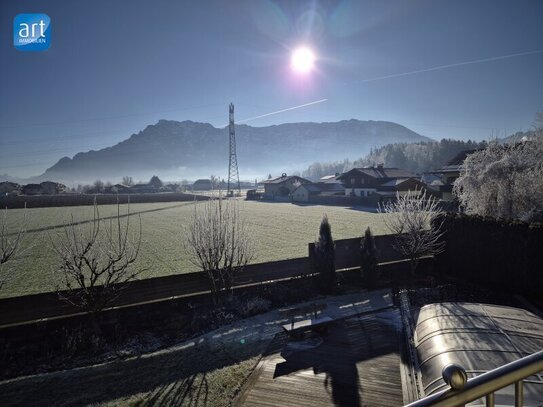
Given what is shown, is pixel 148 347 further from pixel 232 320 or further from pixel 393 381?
pixel 393 381

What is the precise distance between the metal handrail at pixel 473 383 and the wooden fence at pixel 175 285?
14.2m

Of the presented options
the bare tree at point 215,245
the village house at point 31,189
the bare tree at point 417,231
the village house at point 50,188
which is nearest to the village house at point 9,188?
the village house at point 31,189

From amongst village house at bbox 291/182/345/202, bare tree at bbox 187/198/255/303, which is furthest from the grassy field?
village house at bbox 291/182/345/202

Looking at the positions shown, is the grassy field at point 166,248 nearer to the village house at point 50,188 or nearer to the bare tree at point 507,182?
the bare tree at point 507,182

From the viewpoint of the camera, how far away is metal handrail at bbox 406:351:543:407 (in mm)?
1707

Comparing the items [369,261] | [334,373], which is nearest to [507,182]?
[369,261]

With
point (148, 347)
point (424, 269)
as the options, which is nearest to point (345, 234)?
point (424, 269)

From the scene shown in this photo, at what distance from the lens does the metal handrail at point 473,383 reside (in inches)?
67.2

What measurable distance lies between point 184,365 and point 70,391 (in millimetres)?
3253

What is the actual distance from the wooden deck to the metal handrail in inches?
290

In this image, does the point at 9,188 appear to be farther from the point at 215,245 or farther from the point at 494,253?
the point at 494,253

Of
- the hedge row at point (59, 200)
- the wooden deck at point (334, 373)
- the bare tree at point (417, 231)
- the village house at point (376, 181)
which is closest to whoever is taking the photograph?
the wooden deck at point (334, 373)

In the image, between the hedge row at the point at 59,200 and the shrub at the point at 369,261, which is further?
the hedge row at the point at 59,200

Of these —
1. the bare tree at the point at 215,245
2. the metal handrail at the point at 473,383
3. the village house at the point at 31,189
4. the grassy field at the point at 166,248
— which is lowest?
the grassy field at the point at 166,248
